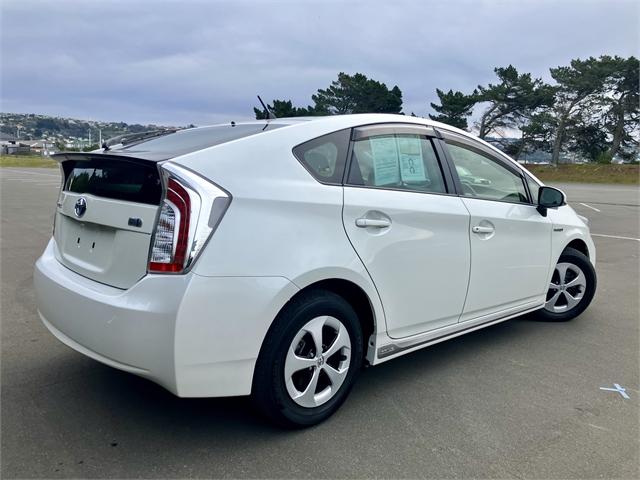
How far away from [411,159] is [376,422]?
157cm

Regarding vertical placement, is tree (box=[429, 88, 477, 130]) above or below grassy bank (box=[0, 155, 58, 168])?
above

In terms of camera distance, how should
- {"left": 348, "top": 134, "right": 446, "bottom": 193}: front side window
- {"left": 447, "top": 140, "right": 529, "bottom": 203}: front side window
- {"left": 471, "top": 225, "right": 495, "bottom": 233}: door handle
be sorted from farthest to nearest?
{"left": 447, "top": 140, "right": 529, "bottom": 203}: front side window
{"left": 471, "top": 225, "right": 495, "bottom": 233}: door handle
{"left": 348, "top": 134, "right": 446, "bottom": 193}: front side window

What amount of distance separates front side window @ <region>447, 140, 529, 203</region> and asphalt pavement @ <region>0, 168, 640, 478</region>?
1152 millimetres

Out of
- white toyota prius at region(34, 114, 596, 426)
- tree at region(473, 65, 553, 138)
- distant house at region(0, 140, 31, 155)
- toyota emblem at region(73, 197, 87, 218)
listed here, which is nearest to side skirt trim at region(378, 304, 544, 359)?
white toyota prius at region(34, 114, 596, 426)

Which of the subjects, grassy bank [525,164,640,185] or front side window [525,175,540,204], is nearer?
front side window [525,175,540,204]

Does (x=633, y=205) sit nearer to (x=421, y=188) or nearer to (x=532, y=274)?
(x=532, y=274)

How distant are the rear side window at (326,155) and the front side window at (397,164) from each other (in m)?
0.07

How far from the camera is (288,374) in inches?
101

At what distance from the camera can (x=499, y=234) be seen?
3645mm

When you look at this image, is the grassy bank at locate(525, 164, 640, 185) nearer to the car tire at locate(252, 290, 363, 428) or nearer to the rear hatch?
the car tire at locate(252, 290, 363, 428)

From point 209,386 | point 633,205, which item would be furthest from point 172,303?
point 633,205

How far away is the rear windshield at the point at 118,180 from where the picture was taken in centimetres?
245

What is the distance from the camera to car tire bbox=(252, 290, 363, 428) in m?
2.49

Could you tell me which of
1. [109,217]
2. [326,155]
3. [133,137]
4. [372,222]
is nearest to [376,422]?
[372,222]
